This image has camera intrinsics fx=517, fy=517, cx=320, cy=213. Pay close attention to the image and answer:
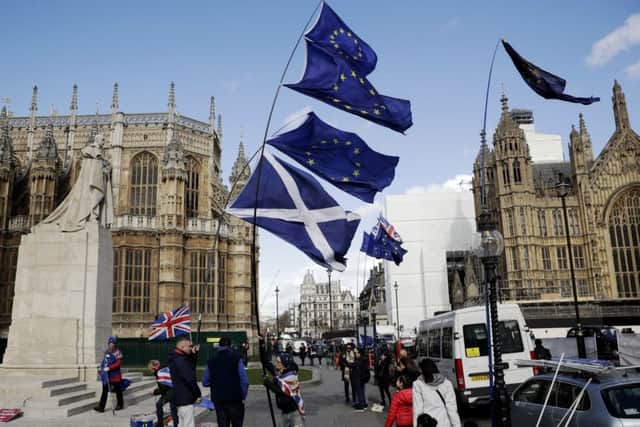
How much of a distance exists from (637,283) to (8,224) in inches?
2276

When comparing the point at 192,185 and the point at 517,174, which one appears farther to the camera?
the point at 517,174

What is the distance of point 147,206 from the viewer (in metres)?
43.8

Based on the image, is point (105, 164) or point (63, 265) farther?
point (105, 164)

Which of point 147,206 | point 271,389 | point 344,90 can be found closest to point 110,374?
point 271,389

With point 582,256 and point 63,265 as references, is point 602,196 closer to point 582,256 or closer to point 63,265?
point 582,256

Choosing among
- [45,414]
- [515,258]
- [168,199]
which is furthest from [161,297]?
[515,258]

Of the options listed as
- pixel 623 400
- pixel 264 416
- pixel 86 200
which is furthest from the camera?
pixel 86 200

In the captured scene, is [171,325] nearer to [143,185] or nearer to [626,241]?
[143,185]

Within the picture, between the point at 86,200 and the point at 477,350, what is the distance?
37.5 ft

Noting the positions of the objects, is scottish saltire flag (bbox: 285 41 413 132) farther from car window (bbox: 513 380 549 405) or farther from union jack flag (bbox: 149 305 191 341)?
union jack flag (bbox: 149 305 191 341)

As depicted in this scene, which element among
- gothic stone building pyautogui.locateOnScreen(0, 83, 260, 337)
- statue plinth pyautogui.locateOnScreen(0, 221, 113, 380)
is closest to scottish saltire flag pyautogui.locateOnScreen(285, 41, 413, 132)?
statue plinth pyautogui.locateOnScreen(0, 221, 113, 380)

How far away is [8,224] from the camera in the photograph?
134 feet

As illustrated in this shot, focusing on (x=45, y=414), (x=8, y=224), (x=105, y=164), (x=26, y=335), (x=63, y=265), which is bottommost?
(x=45, y=414)

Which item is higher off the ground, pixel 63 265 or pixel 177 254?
pixel 177 254
